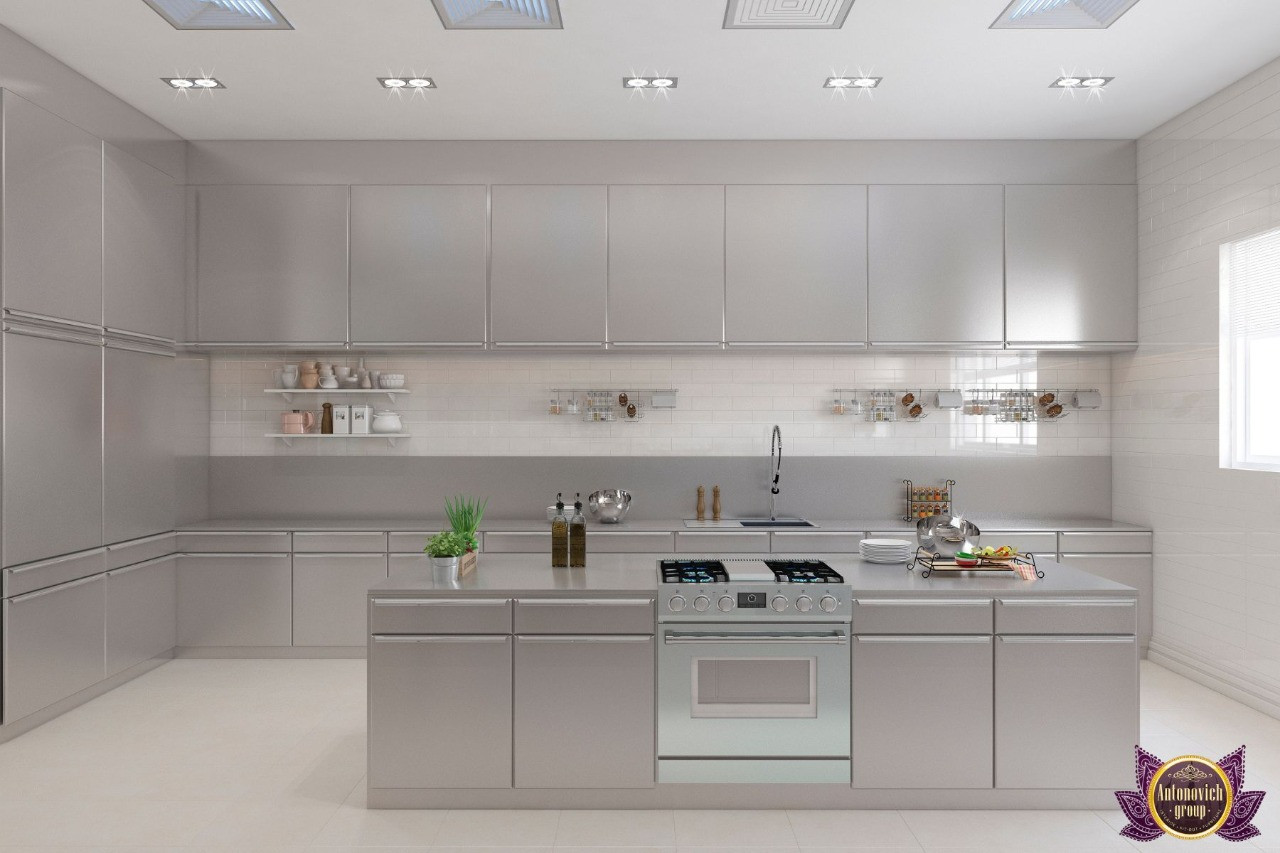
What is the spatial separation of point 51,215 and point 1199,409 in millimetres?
6159

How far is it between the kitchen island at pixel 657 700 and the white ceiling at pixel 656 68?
2.55 metres

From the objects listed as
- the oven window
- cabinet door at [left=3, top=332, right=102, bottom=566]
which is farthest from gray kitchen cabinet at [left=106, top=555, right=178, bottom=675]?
the oven window

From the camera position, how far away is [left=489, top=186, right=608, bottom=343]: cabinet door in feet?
18.0

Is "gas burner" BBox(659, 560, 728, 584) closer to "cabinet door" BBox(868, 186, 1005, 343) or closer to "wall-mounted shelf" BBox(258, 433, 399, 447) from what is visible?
"cabinet door" BBox(868, 186, 1005, 343)

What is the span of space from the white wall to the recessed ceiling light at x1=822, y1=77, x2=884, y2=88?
1910mm

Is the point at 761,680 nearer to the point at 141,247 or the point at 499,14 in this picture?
the point at 499,14

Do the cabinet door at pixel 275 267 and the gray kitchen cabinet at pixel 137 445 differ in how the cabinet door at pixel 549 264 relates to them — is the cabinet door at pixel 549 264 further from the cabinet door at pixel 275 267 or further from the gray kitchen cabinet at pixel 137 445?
the gray kitchen cabinet at pixel 137 445

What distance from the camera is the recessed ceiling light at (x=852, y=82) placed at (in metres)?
4.49

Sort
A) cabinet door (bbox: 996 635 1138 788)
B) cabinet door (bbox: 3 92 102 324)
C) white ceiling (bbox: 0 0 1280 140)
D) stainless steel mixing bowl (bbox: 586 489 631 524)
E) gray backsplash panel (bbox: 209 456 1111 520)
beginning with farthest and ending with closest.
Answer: gray backsplash panel (bbox: 209 456 1111 520) → stainless steel mixing bowl (bbox: 586 489 631 524) → cabinet door (bbox: 3 92 102 324) → white ceiling (bbox: 0 0 1280 140) → cabinet door (bbox: 996 635 1138 788)

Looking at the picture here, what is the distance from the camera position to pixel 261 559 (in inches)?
211

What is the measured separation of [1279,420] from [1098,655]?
2147 mm

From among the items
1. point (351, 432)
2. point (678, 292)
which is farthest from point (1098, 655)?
point (351, 432)

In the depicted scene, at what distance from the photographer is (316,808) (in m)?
3.29

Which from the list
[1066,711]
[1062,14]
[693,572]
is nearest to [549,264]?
[693,572]
